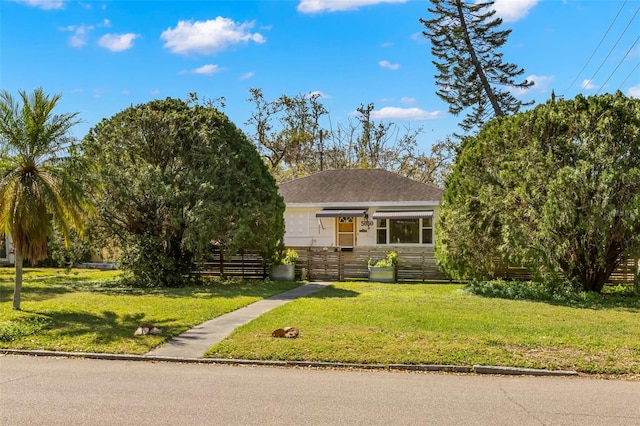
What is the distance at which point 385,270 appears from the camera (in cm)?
1920

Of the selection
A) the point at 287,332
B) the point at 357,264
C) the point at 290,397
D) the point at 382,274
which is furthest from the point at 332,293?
the point at 290,397

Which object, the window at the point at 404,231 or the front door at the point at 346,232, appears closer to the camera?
the window at the point at 404,231

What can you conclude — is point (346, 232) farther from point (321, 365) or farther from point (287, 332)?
point (321, 365)

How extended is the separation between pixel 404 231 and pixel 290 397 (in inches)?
→ 787

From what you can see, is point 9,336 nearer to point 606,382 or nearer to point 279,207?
point 606,382

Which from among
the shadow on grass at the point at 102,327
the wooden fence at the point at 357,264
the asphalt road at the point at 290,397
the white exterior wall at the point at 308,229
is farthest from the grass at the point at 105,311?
the white exterior wall at the point at 308,229

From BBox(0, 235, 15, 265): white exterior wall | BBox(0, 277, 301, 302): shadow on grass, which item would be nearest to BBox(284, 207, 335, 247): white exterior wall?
BBox(0, 277, 301, 302): shadow on grass

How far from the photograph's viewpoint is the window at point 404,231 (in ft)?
82.8

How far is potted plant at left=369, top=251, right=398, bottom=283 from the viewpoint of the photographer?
63.0ft

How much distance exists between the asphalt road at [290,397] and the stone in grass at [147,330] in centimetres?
165

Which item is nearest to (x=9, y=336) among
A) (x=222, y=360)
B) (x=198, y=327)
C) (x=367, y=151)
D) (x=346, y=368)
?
(x=198, y=327)

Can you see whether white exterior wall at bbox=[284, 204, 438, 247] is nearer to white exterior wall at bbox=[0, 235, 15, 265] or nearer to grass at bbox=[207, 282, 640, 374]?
grass at bbox=[207, 282, 640, 374]

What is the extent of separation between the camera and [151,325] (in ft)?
31.3

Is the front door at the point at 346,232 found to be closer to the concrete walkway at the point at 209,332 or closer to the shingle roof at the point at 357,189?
the shingle roof at the point at 357,189
